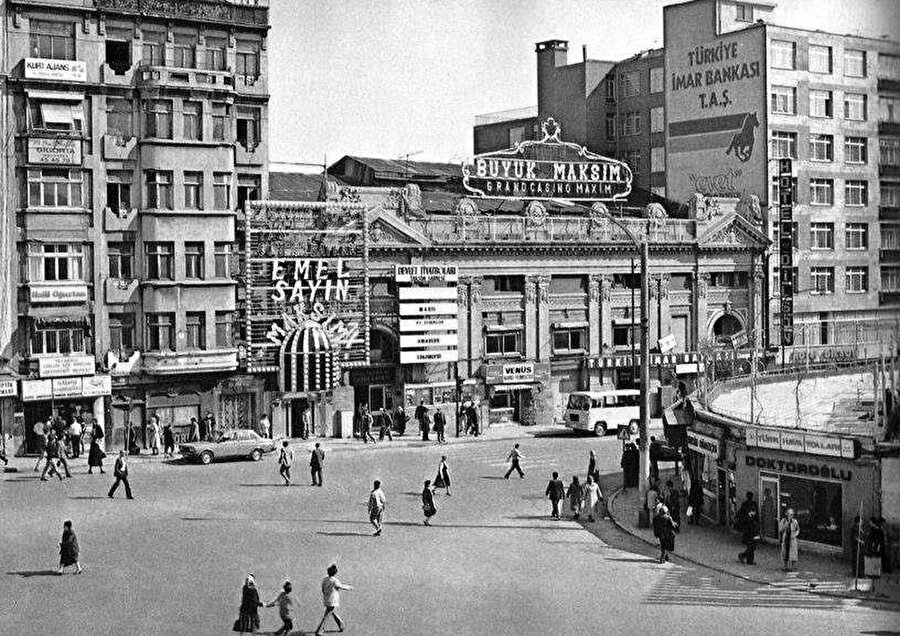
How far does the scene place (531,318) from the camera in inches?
2778

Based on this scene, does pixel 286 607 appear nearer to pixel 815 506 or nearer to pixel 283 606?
pixel 283 606

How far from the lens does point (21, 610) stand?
2906cm

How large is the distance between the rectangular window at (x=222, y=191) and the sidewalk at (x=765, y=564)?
1097 inches

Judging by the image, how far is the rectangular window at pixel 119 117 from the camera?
5866 cm

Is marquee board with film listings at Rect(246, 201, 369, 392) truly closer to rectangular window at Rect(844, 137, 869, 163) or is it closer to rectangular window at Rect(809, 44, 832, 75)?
rectangular window at Rect(809, 44, 832, 75)

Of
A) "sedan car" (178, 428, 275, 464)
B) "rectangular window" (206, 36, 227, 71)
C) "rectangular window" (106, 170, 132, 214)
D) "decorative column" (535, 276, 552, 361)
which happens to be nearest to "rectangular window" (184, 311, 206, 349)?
"rectangular window" (106, 170, 132, 214)

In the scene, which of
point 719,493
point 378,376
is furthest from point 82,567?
point 378,376

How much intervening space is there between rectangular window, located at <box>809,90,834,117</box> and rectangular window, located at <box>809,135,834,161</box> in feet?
4.79

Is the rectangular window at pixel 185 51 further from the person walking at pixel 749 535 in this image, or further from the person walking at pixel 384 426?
the person walking at pixel 749 535

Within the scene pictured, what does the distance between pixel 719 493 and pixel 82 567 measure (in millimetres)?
19160

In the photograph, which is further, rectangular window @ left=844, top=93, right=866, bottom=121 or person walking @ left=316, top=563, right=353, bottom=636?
rectangular window @ left=844, top=93, right=866, bottom=121

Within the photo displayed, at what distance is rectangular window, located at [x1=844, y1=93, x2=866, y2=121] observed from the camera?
81750 millimetres

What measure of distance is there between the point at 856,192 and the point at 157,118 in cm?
4616

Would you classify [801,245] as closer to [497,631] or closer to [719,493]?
[719,493]
